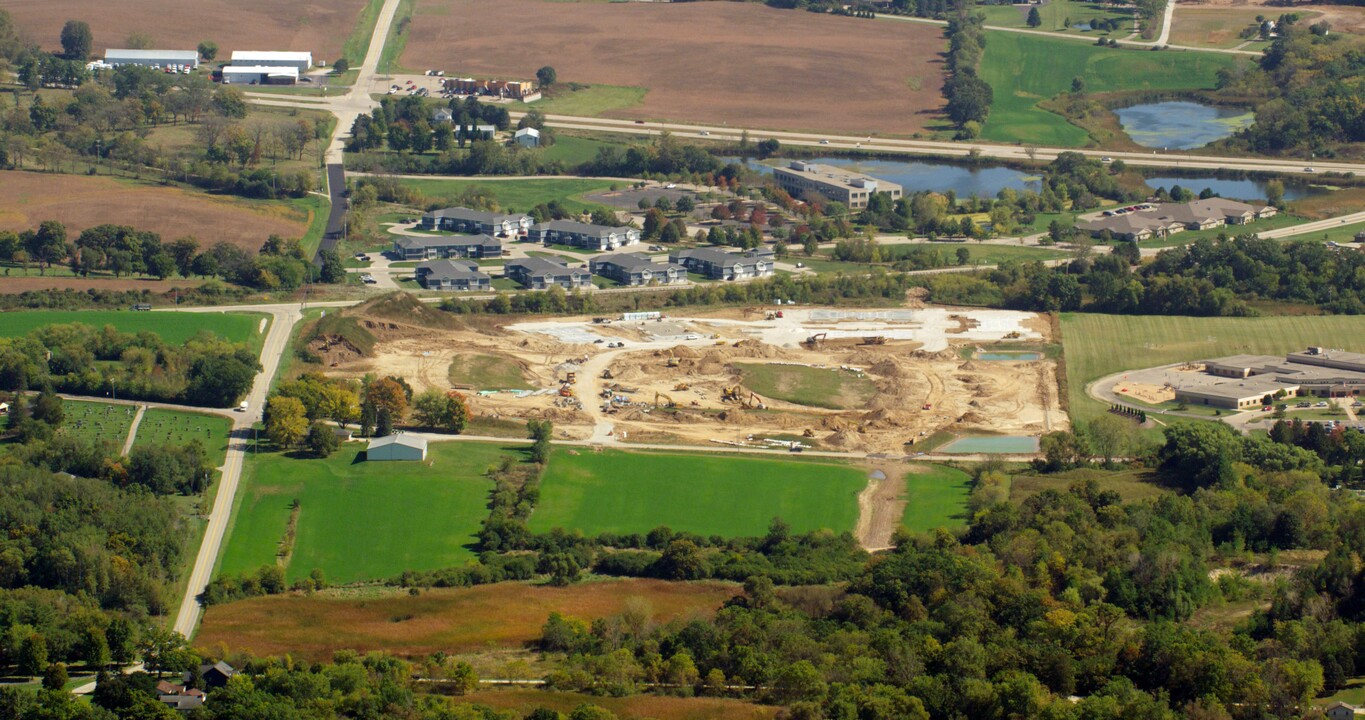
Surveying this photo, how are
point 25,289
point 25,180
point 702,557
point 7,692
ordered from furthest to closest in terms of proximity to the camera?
point 25,180
point 25,289
point 702,557
point 7,692

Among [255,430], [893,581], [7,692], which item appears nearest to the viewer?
[7,692]

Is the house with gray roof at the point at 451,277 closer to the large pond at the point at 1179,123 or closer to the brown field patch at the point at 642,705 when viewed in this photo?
the brown field patch at the point at 642,705

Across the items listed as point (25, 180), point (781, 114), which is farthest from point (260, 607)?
point (781, 114)

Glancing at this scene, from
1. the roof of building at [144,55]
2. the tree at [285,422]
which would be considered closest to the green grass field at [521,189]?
the roof of building at [144,55]

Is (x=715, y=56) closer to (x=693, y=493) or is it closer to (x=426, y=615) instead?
(x=693, y=493)

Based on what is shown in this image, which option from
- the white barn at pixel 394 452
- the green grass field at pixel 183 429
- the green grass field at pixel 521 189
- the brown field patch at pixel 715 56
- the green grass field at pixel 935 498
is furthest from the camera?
the brown field patch at pixel 715 56

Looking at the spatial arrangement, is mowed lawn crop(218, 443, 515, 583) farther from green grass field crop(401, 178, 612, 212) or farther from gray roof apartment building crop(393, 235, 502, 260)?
green grass field crop(401, 178, 612, 212)

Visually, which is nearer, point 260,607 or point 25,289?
point 260,607

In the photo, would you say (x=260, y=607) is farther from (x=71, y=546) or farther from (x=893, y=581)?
(x=893, y=581)
